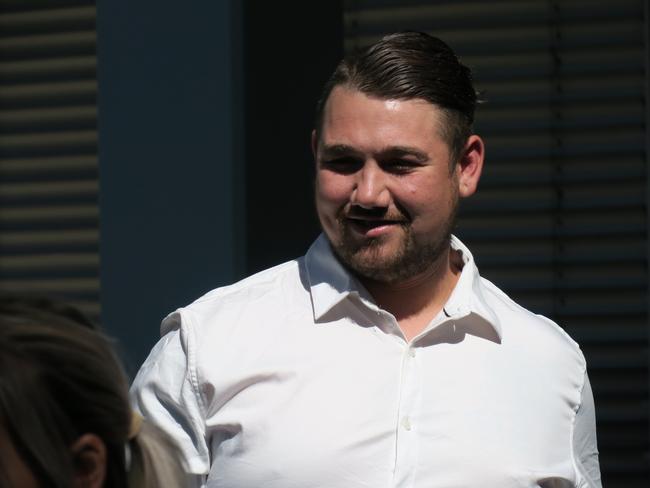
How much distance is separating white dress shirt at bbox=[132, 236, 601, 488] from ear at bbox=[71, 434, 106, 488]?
2.51 ft

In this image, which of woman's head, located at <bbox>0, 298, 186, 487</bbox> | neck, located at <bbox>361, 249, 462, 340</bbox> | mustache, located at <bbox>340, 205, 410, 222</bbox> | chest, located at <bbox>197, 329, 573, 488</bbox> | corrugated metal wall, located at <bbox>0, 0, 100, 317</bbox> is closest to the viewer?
woman's head, located at <bbox>0, 298, 186, 487</bbox>

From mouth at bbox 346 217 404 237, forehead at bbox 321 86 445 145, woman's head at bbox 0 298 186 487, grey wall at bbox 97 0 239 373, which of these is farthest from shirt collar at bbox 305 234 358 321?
woman's head at bbox 0 298 186 487

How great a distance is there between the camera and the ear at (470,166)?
2.55 metres

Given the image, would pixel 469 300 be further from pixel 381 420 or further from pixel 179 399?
pixel 179 399

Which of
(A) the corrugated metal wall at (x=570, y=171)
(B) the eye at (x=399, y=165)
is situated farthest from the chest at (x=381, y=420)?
(A) the corrugated metal wall at (x=570, y=171)

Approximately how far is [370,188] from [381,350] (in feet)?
1.01

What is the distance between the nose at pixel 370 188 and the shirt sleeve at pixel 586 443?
58 cm

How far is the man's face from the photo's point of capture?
2.36 m

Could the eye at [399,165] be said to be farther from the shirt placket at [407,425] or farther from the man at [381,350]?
the shirt placket at [407,425]

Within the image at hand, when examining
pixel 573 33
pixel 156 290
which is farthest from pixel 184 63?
pixel 573 33

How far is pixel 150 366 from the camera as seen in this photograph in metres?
2.35

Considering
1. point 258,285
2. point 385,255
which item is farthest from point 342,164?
point 258,285

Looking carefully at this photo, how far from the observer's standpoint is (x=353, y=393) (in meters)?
2.31

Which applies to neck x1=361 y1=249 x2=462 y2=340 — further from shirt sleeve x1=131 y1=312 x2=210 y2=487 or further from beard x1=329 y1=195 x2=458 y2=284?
shirt sleeve x1=131 y1=312 x2=210 y2=487
